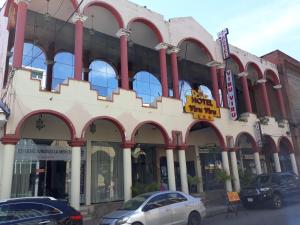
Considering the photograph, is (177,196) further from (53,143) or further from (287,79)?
(287,79)

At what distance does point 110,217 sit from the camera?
10.7 meters

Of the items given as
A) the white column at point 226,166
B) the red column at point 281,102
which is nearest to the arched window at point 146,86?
the white column at point 226,166

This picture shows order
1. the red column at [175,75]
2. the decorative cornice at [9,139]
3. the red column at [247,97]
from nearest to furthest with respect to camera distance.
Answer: the decorative cornice at [9,139], the red column at [175,75], the red column at [247,97]

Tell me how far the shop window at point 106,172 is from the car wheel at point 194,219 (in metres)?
7.47

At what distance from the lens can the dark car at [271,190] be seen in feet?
52.6

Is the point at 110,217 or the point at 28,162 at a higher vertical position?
the point at 28,162

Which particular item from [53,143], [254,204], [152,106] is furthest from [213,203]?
[53,143]

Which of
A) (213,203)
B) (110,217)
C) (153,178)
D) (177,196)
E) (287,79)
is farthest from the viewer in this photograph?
(287,79)

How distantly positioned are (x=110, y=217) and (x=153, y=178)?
11376 millimetres

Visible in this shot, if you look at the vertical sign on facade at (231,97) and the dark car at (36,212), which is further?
the vertical sign on facade at (231,97)

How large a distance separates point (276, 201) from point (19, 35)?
15.6m

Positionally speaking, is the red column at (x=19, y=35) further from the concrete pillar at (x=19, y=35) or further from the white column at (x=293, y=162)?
the white column at (x=293, y=162)

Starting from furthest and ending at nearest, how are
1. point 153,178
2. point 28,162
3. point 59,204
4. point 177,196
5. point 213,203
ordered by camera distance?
point 153,178 < point 213,203 < point 28,162 < point 177,196 < point 59,204

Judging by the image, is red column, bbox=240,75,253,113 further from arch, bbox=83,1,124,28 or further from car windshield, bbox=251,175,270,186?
arch, bbox=83,1,124,28
